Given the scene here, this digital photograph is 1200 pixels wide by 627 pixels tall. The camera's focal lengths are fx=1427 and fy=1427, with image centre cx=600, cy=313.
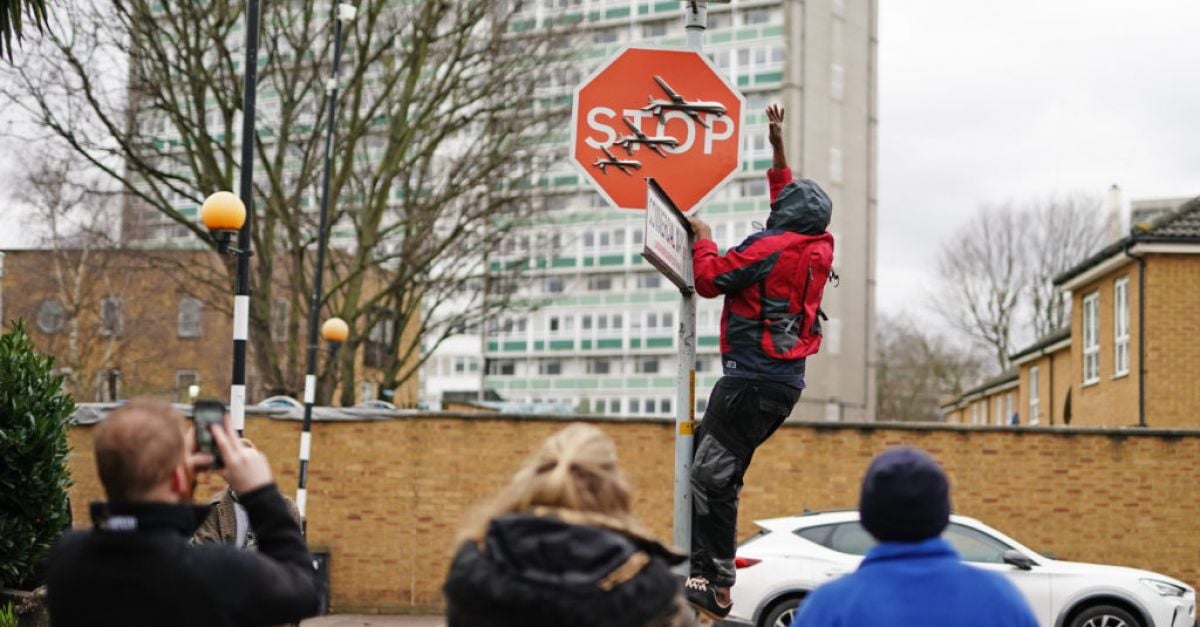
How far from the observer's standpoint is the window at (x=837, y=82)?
263 ft

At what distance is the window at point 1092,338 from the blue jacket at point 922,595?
34.0 meters

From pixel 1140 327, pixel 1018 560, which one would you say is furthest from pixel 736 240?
pixel 1018 560

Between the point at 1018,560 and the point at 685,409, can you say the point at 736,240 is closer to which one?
the point at 1018,560

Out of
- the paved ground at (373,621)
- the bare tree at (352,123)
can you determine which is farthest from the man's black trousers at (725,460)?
the bare tree at (352,123)

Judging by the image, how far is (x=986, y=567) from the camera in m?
14.5

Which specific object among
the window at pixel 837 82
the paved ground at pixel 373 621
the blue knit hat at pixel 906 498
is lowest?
the paved ground at pixel 373 621

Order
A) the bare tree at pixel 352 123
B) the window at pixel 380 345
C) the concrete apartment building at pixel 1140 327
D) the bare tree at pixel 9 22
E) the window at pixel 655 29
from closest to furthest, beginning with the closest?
the bare tree at pixel 9 22, the bare tree at pixel 352 123, the concrete apartment building at pixel 1140 327, the window at pixel 380 345, the window at pixel 655 29

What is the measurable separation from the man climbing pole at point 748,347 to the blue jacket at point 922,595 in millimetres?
2041

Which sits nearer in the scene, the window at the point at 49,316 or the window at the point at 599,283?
the window at the point at 49,316

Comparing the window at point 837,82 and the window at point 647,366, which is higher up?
the window at point 837,82

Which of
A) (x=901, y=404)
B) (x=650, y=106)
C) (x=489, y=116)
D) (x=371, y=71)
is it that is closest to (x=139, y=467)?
(x=650, y=106)

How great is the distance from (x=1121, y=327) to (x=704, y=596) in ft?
99.1

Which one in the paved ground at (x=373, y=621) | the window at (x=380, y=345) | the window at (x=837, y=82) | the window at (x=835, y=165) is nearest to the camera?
the paved ground at (x=373, y=621)

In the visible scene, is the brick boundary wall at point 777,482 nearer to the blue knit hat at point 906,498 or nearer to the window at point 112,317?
the blue knit hat at point 906,498
